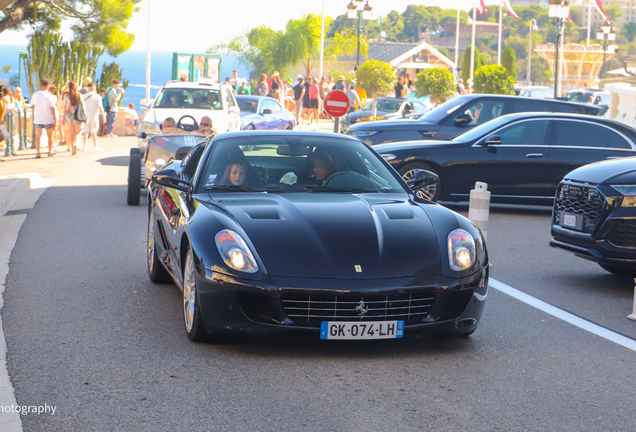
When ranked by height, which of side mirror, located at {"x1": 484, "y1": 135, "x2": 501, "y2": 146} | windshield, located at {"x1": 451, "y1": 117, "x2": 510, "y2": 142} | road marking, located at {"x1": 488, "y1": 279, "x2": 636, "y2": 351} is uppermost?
windshield, located at {"x1": 451, "y1": 117, "x2": 510, "y2": 142}

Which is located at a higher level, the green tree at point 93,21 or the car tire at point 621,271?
the green tree at point 93,21

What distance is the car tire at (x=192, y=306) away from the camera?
5.36m

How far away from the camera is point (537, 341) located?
5.83 m

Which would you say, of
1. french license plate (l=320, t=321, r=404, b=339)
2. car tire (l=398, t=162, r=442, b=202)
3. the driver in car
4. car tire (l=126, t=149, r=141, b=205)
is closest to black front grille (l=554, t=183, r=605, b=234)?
french license plate (l=320, t=321, r=404, b=339)

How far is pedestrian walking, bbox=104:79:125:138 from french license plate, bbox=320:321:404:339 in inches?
890

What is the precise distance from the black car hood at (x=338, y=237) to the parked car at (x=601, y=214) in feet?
8.24

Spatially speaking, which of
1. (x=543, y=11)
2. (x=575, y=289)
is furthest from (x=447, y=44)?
(x=575, y=289)

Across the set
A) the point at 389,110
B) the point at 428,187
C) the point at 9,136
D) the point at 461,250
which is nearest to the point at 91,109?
the point at 9,136

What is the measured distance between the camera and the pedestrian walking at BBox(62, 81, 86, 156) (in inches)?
837

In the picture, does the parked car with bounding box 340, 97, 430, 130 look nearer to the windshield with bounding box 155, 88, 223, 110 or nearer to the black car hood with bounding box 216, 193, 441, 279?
the windshield with bounding box 155, 88, 223, 110

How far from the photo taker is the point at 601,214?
→ 7.71m

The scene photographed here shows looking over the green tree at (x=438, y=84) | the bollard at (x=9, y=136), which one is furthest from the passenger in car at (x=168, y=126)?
Answer: the green tree at (x=438, y=84)

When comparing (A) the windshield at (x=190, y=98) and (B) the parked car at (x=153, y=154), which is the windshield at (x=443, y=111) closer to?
(A) the windshield at (x=190, y=98)

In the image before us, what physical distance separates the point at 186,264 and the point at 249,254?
0.73 m
